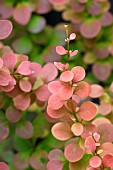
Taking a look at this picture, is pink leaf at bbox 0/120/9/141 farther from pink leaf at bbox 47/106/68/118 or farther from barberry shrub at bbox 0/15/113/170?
pink leaf at bbox 47/106/68/118

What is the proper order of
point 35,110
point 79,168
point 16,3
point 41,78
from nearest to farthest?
point 79,168
point 41,78
point 35,110
point 16,3

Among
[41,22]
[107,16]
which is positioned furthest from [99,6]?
[41,22]

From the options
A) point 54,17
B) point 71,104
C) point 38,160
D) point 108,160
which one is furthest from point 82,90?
point 54,17

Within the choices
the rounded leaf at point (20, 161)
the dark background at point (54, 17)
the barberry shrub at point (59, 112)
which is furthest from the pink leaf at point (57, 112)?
the dark background at point (54, 17)

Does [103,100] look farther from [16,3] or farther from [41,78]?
[16,3]

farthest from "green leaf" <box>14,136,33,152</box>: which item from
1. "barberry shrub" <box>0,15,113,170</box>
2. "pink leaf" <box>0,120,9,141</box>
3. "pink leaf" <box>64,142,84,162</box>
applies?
"pink leaf" <box>64,142,84,162</box>

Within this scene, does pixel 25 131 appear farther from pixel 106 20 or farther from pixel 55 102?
pixel 106 20
